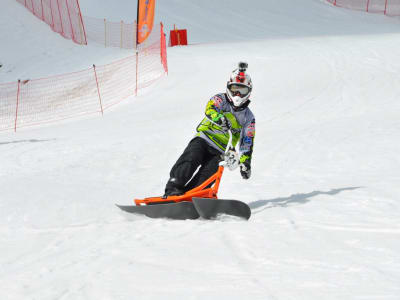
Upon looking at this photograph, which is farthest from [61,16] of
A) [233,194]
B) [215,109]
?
[215,109]

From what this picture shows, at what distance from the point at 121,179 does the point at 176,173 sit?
2.95 m

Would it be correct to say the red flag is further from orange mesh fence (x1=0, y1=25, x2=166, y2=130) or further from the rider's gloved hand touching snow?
the rider's gloved hand touching snow

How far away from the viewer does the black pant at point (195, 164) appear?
557cm

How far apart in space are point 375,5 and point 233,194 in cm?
2884

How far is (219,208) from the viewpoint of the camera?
5367mm

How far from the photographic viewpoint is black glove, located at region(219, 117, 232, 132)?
18.6ft

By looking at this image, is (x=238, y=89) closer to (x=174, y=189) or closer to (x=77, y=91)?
(x=174, y=189)

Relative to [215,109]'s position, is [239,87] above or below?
above

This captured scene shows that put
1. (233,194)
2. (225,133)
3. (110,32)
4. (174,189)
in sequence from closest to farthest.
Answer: (174,189), (225,133), (233,194), (110,32)

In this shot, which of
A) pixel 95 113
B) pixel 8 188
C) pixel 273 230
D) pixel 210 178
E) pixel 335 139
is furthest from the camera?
pixel 95 113

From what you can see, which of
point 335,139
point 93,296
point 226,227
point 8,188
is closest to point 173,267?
point 93,296

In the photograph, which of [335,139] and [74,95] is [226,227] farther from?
[74,95]

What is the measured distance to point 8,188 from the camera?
764cm

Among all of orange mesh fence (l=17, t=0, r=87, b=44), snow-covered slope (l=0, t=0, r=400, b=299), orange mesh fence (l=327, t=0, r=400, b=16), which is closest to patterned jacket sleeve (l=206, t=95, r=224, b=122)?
snow-covered slope (l=0, t=0, r=400, b=299)
